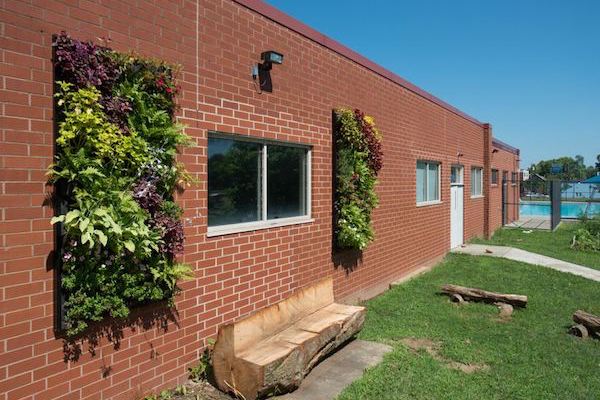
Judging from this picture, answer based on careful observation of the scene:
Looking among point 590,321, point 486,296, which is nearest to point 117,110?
point 590,321

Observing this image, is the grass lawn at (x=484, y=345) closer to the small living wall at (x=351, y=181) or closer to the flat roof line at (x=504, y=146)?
the small living wall at (x=351, y=181)

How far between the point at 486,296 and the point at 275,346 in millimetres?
4962

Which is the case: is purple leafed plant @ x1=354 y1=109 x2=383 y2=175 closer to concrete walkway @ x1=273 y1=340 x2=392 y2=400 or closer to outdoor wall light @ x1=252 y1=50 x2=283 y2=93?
outdoor wall light @ x1=252 y1=50 x2=283 y2=93

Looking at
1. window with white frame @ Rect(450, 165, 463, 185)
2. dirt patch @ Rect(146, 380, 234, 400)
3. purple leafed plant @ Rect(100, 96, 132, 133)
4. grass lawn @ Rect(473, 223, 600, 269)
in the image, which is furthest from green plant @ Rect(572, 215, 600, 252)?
purple leafed plant @ Rect(100, 96, 132, 133)

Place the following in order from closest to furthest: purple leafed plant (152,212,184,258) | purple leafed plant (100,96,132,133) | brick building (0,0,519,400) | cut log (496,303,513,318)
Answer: brick building (0,0,519,400)
purple leafed plant (100,96,132,133)
purple leafed plant (152,212,184,258)
cut log (496,303,513,318)

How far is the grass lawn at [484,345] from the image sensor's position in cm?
454

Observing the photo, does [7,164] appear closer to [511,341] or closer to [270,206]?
[270,206]

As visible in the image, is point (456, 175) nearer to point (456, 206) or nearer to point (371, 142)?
point (456, 206)

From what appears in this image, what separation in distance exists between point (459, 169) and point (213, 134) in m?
11.6

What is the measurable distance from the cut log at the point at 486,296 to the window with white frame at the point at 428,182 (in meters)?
3.20

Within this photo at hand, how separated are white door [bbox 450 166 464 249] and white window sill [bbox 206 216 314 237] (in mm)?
8441

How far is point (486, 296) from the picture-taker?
26.0ft

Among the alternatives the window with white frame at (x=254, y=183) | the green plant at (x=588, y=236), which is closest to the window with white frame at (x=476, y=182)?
the green plant at (x=588, y=236)

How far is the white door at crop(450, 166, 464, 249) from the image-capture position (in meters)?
13.7
